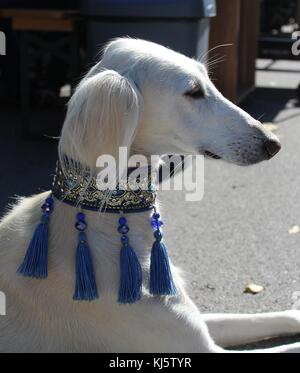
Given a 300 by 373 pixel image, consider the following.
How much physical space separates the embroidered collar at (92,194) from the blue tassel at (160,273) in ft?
0.56

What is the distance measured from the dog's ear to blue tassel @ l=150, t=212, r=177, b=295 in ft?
1.37

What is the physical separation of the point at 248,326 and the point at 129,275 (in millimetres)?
1046

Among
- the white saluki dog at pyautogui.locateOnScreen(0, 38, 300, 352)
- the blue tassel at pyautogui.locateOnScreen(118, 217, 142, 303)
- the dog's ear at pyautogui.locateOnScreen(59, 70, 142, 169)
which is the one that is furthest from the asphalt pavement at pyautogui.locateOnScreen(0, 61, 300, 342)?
the dog's ear at pyautogui.locateOnScreen(59, 70, 142, 169)

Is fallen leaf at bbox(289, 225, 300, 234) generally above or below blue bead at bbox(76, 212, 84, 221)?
above

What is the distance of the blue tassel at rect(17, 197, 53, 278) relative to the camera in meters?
2.53

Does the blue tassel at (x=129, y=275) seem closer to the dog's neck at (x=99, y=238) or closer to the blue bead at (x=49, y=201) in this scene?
the dog's neck at (x=99, y=238)

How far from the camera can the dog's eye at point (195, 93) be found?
8.89 ft

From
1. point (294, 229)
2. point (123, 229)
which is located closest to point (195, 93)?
point (123, 229)

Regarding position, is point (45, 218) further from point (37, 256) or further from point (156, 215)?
point (156, 215)

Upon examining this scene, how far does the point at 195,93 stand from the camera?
8.96 ft

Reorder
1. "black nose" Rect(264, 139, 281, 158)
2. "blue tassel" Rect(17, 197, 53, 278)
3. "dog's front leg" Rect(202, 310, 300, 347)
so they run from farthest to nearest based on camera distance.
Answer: "dog's front leg" Rect(202, 310, 300, 347) → "black nose" Rect(264, 139, 281, 158) → "blue tassel" Rect(17, 197, 53, 278)

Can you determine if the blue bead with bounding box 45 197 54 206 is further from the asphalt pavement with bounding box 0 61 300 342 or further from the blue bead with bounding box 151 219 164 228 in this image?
the asphalt pavement with bounding box 0 61 300 342

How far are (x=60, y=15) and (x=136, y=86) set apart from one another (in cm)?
434
